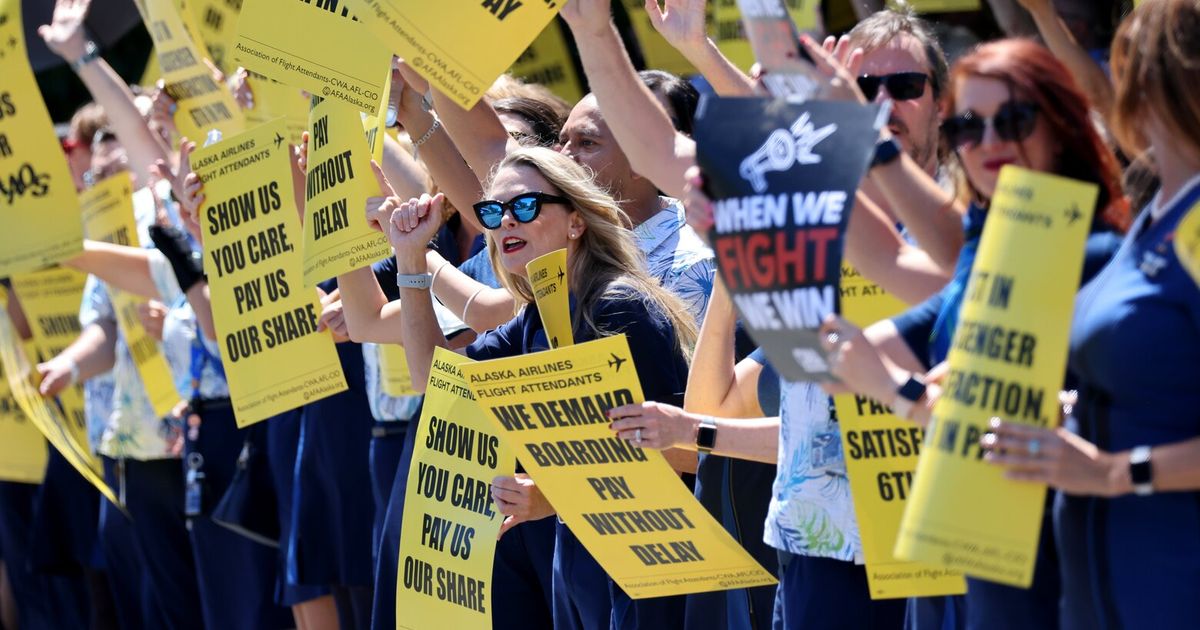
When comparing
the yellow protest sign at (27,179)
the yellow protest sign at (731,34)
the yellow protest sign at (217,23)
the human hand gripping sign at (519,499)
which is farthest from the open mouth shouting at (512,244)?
the yellow protest sign at (217,23)

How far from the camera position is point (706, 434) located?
13.3 ft

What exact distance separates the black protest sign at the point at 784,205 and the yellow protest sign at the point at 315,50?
1.74 metres

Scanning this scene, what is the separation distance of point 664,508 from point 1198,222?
156 cm

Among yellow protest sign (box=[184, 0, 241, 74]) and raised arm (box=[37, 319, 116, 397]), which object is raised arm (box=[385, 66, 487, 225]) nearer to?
yellow protest sign (box=[184, 0, 241, 74])

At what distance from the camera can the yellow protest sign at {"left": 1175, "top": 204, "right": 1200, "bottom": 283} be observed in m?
2.82

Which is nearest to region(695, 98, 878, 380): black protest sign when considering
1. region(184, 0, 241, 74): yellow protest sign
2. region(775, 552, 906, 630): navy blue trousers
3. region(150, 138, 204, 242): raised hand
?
region(775, 552, 906, 630): navy blue trousers

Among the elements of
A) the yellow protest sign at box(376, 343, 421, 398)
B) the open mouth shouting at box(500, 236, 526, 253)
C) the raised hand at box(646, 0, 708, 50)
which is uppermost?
the raised hand at box(646, 0, 708, 50)

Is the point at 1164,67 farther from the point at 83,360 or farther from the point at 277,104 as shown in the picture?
the point at 83,360

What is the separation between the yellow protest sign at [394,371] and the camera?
563 centimetres

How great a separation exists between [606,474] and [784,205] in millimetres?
1178

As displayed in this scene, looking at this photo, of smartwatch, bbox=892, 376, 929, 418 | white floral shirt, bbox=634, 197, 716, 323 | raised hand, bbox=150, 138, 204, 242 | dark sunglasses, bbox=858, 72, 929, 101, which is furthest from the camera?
raised hand, bbox=150, 138, 204, 242

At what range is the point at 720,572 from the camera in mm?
4031

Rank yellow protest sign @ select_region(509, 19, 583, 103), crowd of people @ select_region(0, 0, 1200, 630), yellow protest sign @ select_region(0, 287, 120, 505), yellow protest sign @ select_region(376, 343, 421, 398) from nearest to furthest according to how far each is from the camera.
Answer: crowd of people @ select_region(0, 0, 1200, 630) → yellow protest sign @ select_region(376, 343, 421, 398) → yellow protest sign @ select_region(0, 287, 120, 505) → yellow protest sign @ select_region(509, 19, 583, 103)

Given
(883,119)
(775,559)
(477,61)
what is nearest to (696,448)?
(775,559)
